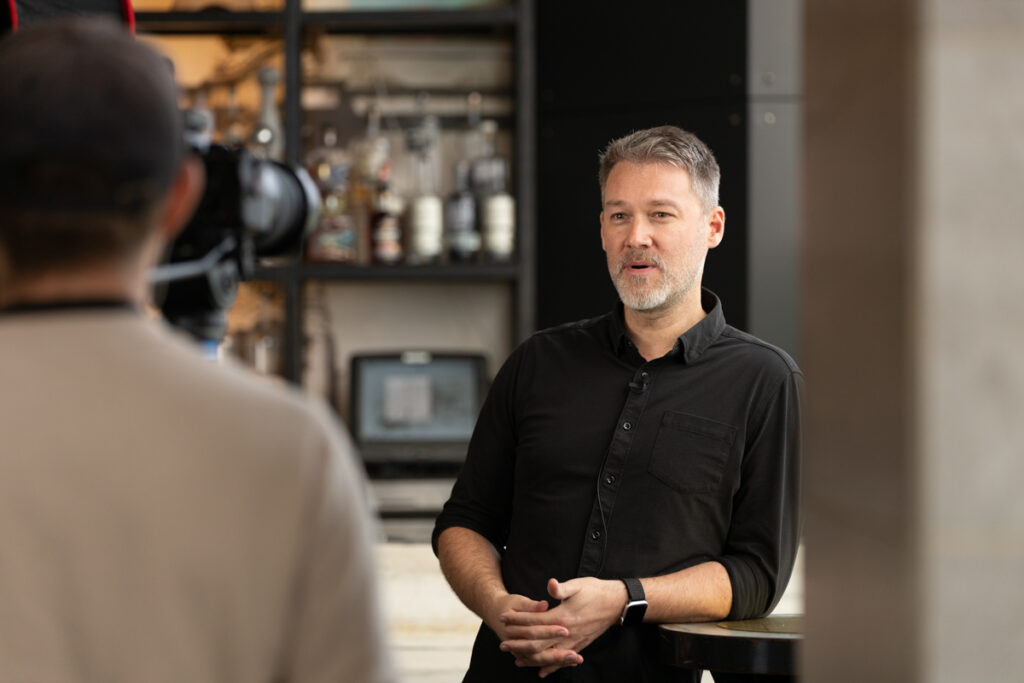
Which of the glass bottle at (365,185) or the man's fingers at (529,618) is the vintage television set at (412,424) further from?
the man's fingers at (529,618)

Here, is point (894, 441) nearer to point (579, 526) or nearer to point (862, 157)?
point (862, 157)

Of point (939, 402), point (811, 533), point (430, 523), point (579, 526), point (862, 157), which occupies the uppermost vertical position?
point (862, 157)

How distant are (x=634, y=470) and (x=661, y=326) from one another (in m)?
0.23

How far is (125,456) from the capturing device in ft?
2.03

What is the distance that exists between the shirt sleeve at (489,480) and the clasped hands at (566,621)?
231 millimetres

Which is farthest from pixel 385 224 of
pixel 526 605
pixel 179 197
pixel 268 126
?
pixel 179 197

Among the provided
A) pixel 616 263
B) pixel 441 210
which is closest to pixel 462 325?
pixel 441 210

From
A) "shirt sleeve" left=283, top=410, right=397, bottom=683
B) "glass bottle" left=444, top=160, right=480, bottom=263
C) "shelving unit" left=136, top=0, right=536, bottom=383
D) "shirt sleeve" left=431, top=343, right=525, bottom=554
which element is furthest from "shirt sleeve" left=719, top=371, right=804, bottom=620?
"glass bottle" left=444, top=160, right=480, bottom=263

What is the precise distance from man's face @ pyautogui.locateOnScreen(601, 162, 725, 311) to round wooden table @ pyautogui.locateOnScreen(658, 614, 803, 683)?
471mm

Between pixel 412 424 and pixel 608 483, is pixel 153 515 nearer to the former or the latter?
pixel 608 483

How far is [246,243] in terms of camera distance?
3.22 feet

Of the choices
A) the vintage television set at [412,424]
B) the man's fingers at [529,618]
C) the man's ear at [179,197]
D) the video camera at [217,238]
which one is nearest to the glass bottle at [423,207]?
the vintage television set at [412,424]

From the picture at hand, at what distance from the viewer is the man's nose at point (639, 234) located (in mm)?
1692

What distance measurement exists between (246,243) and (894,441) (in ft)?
1.77
